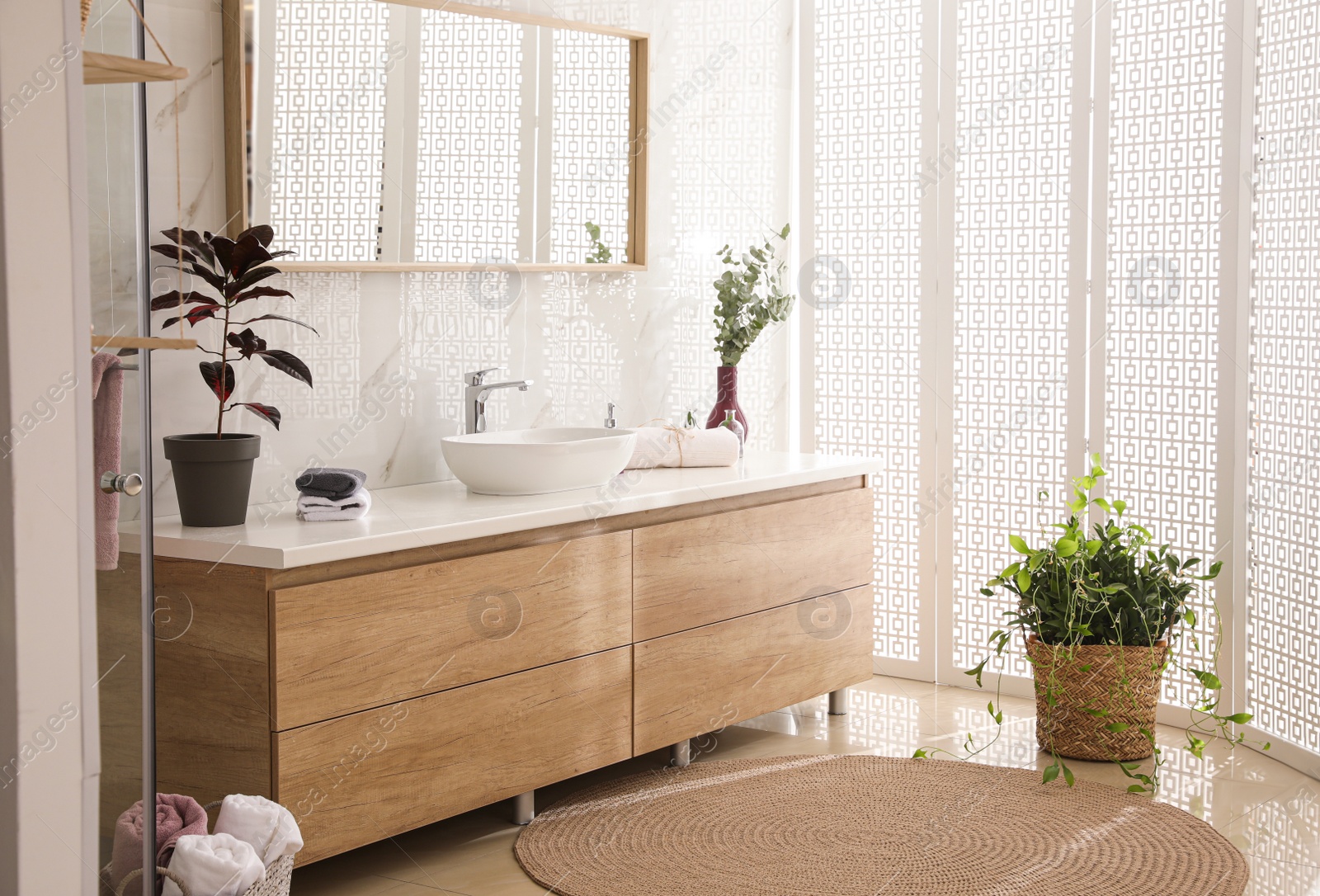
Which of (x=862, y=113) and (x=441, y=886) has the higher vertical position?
(x=862, y=113)

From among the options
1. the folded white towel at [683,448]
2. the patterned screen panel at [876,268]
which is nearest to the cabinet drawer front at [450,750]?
the folded white towel at [683,448]

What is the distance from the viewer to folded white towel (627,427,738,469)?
11.6ft

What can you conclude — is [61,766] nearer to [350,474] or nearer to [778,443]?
[350,474]

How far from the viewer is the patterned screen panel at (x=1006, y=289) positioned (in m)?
4.04

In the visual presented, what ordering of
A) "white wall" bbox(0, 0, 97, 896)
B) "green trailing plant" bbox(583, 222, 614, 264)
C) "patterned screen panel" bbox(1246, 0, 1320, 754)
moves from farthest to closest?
"green trailing plant" bbox(583, 222, 614, 264), "patterned screen panel" bbox(1246, 0, 1320, 754), "white wall" bbox(0, 0, 97, 896)

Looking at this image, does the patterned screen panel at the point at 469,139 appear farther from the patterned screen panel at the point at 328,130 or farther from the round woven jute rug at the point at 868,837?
the round woven jute rug at the point at 868,837

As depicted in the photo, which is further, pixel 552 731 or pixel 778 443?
pixel 778 443

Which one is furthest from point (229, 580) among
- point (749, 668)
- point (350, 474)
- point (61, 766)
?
point (749, 668)

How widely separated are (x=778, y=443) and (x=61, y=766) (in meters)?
3.02

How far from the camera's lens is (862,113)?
14.2ft

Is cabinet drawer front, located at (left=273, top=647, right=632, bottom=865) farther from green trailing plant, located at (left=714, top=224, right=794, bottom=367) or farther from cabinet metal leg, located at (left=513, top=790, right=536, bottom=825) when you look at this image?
green trailing plant, located at (left=714, top=224, right=794, bottom=367)

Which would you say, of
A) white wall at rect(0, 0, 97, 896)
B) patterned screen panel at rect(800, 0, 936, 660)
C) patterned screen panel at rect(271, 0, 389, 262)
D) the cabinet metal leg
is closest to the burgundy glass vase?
patterned screen panel at rect(800, 0, 936, 660)

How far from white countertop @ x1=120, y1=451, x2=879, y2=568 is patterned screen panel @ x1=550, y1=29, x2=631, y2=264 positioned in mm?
688

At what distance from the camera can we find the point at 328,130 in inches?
120
